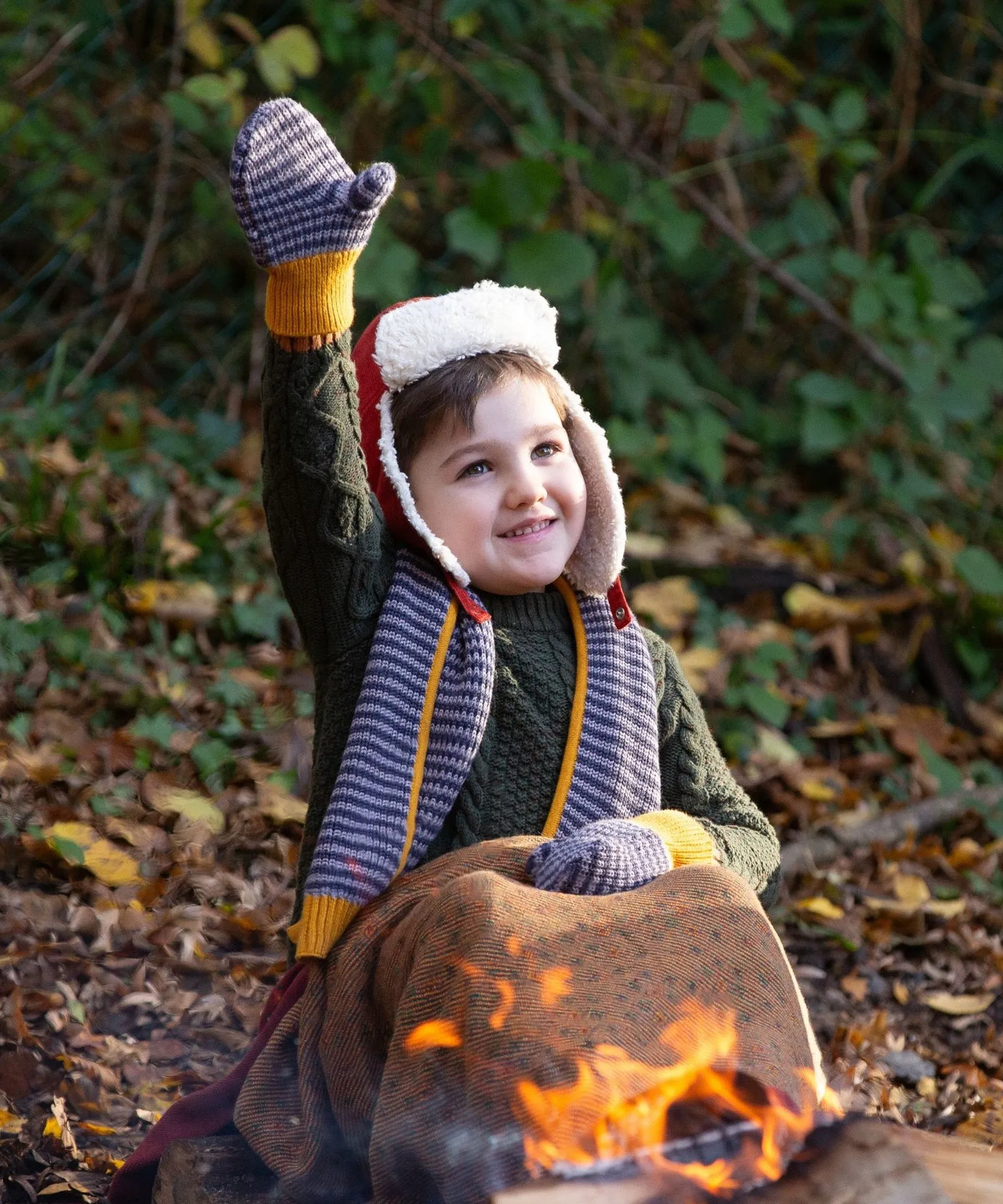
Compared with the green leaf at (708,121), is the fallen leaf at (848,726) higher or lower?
lower

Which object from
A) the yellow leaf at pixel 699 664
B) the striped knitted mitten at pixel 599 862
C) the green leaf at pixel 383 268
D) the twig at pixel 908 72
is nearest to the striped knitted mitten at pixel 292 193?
the striped knitted mitten at pixel 599 862

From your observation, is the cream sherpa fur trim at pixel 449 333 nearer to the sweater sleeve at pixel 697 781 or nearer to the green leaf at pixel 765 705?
the sweater sleeve at pixel 697 781

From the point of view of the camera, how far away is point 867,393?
480 cm

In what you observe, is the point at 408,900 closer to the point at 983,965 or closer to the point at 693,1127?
the point at 693,1127

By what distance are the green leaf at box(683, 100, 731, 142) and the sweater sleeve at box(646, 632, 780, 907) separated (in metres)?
2.55

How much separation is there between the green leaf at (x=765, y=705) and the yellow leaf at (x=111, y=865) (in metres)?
1.74

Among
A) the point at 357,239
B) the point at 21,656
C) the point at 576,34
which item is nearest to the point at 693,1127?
the point at 357,239

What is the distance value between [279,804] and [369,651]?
1252 millimetres

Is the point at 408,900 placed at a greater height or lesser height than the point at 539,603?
lesser

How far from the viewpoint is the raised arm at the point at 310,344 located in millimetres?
1893

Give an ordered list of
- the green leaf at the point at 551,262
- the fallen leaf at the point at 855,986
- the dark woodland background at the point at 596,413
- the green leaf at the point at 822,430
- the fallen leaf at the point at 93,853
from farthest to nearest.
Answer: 1. the green leaf at the point at 822,430
2. the green leaf at the point at 551,262
3. the fallen leaf at the point at 855,986
4. the dark woodland background at the point at 596,413
5. the fallen leaf at the point at 93,853

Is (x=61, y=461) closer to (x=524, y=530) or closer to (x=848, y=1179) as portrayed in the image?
(x=524, y=530)

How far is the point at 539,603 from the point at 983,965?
172cm

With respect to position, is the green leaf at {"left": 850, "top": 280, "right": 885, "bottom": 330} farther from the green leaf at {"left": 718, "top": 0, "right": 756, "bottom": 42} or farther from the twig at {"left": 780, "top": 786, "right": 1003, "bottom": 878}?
the twig at {"left": 780, "top": 786, "right": 1003, "bottom": 878}
